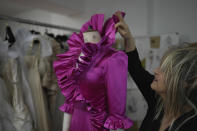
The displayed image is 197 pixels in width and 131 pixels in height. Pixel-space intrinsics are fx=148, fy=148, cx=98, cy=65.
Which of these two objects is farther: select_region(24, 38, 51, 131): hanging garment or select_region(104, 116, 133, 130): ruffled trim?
select_region(24, 38, 51, 131): hanging garment

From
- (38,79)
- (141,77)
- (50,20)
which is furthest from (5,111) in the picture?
(50,20)

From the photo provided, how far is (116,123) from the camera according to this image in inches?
23.9

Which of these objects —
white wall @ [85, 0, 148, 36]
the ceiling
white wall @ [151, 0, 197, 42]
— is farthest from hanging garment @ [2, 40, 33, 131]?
white wall @ [151, 0, 197, 42]

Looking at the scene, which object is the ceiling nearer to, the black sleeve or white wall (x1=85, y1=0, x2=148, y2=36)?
white wall (x1=85, y1=0, x2=148, y2=36)

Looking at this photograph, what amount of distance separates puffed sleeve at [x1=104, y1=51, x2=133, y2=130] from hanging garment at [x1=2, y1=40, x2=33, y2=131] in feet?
1.60

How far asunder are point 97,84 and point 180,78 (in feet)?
1.06

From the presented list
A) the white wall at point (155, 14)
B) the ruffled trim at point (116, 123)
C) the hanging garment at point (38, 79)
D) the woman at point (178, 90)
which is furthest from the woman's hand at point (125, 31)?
the white wall at point (155, 14)

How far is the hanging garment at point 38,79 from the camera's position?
3.17ft

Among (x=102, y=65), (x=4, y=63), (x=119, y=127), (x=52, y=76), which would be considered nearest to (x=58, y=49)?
(x=52, y=76)

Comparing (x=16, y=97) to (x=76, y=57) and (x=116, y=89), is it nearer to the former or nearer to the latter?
(x=76, y=57)

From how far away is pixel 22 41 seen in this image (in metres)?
1.03

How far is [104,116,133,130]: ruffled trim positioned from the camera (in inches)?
23.6

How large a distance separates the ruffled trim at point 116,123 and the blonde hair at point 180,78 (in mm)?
186

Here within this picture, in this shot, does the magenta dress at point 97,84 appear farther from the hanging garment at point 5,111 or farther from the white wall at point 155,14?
the white wall at point 155,14
